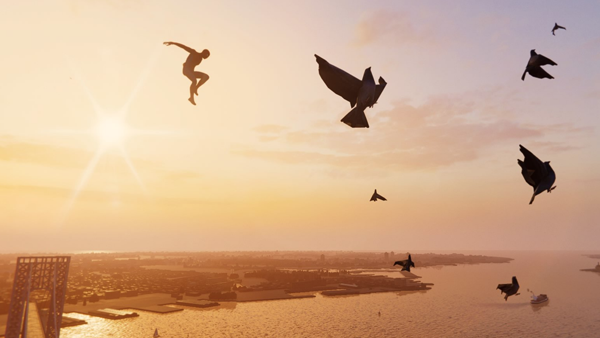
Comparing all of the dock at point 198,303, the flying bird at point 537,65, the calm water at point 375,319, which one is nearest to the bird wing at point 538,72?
the flying bird at point 537,65

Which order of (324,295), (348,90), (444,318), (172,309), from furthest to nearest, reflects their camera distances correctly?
(324,295) → (172,309) → (444,318) → (348,90)

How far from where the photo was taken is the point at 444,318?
76.0 m

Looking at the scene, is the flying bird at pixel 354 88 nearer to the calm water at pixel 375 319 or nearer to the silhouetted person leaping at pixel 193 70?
the silhouetted person leaping at pixel 193 70

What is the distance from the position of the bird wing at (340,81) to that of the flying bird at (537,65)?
4.26 meters

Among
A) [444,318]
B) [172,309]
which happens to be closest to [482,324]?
[444,318]

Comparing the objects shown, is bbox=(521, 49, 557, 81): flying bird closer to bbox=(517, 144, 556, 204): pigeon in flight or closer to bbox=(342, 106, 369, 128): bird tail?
bbox=(517, 144, 556, 204): pigeon in flight

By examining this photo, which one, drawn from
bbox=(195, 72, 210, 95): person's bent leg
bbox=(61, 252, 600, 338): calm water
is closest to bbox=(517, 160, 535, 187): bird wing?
bbox=(195, 72, 210, 95): person's bent leg

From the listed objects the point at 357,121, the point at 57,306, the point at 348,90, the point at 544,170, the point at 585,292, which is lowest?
the point at 585,292

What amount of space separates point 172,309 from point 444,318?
5536 cm

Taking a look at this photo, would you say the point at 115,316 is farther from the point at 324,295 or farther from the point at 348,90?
the point at 348,90

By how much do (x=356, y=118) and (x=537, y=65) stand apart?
189 inches

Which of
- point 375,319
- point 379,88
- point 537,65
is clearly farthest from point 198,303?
point 379,88

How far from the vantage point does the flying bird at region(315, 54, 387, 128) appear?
467cm

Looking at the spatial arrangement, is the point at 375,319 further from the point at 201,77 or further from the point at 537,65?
the point at 201,77
